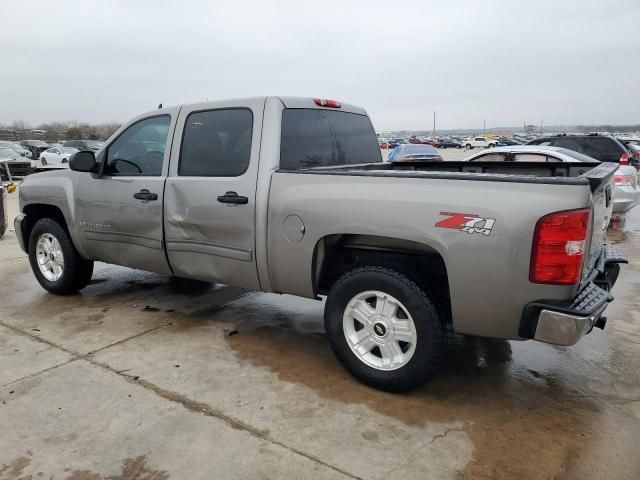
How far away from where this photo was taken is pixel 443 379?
12.0 feet

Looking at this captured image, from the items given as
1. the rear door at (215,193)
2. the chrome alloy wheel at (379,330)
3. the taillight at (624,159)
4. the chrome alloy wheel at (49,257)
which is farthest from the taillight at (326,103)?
the taillight at (624,159)

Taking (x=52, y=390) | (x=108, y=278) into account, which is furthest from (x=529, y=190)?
(x=108, y=278)

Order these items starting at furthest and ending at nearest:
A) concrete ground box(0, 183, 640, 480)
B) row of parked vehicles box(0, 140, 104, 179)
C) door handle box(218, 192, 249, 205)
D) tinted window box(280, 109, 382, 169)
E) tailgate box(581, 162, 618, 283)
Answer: row of parked vehicles box(0, 140, 104, 179) < tinted window box(280, 109, 382, 169) < door handle box(218, 192, 249, 205) < tailgate box(581, 162, 618, 283) < concrete ground box(0, 183, 640, 480)

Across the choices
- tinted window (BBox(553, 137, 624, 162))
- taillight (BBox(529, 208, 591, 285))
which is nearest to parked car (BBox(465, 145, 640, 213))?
tinted window (BBox(553, 137, 624, 162))

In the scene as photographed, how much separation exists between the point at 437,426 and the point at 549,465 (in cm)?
61

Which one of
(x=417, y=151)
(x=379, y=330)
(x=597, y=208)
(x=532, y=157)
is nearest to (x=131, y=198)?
(x=379, y=330)

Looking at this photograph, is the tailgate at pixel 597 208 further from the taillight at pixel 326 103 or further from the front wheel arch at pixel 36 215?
the front wheel arch at pixel 36 215

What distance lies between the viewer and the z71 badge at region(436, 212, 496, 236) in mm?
2844

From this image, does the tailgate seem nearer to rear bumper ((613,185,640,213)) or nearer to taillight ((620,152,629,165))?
rear bumper ((613,185,640,213))

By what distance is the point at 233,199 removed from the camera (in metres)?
3.87

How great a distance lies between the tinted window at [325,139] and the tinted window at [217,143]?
302 mm

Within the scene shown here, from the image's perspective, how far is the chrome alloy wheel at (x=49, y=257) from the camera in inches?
211

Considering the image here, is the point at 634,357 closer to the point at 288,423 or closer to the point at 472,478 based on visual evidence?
the point at 472,478

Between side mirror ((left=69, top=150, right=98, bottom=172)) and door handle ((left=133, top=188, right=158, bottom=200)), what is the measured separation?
1.88ft
